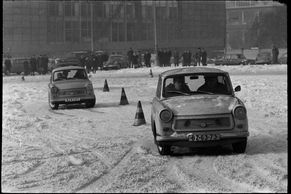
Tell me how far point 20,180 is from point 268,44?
91981mm

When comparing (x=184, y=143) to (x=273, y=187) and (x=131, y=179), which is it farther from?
(x=273, y=187)

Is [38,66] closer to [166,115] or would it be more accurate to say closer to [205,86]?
[205,86]

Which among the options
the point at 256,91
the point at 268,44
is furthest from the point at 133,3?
the point at 256,91

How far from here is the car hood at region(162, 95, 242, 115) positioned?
8367 mm

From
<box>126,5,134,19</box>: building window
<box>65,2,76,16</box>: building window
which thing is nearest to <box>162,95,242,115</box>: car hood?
<box>65,2,76,16</box>: building window

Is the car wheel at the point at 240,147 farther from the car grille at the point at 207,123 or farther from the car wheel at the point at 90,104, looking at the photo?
the car wheel at the point at 90,104

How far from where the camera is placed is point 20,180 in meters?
6.96

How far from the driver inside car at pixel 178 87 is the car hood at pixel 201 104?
Result: 291 mm

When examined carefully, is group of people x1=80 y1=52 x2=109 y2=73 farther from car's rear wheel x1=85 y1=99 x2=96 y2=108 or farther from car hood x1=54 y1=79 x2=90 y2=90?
car hood x1=54 y1=79 x2=90 y2=90

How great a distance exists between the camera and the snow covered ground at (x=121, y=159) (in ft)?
21.5

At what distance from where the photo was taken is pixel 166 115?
27.7 ft

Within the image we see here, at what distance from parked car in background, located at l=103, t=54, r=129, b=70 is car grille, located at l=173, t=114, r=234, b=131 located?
120 feet

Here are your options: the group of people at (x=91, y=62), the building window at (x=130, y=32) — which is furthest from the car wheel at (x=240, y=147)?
the building window at (x=130, y=32)

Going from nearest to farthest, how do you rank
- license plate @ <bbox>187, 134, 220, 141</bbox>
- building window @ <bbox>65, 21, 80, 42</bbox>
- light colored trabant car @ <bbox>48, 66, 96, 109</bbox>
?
license plate @ <bbox>187, 134, 220, 141</bbox>
light colored trabant car @ <bbox>48, 66, 96, 109</bbox>
building window @ <bbox>65, 21, 80, 42</bbox>
